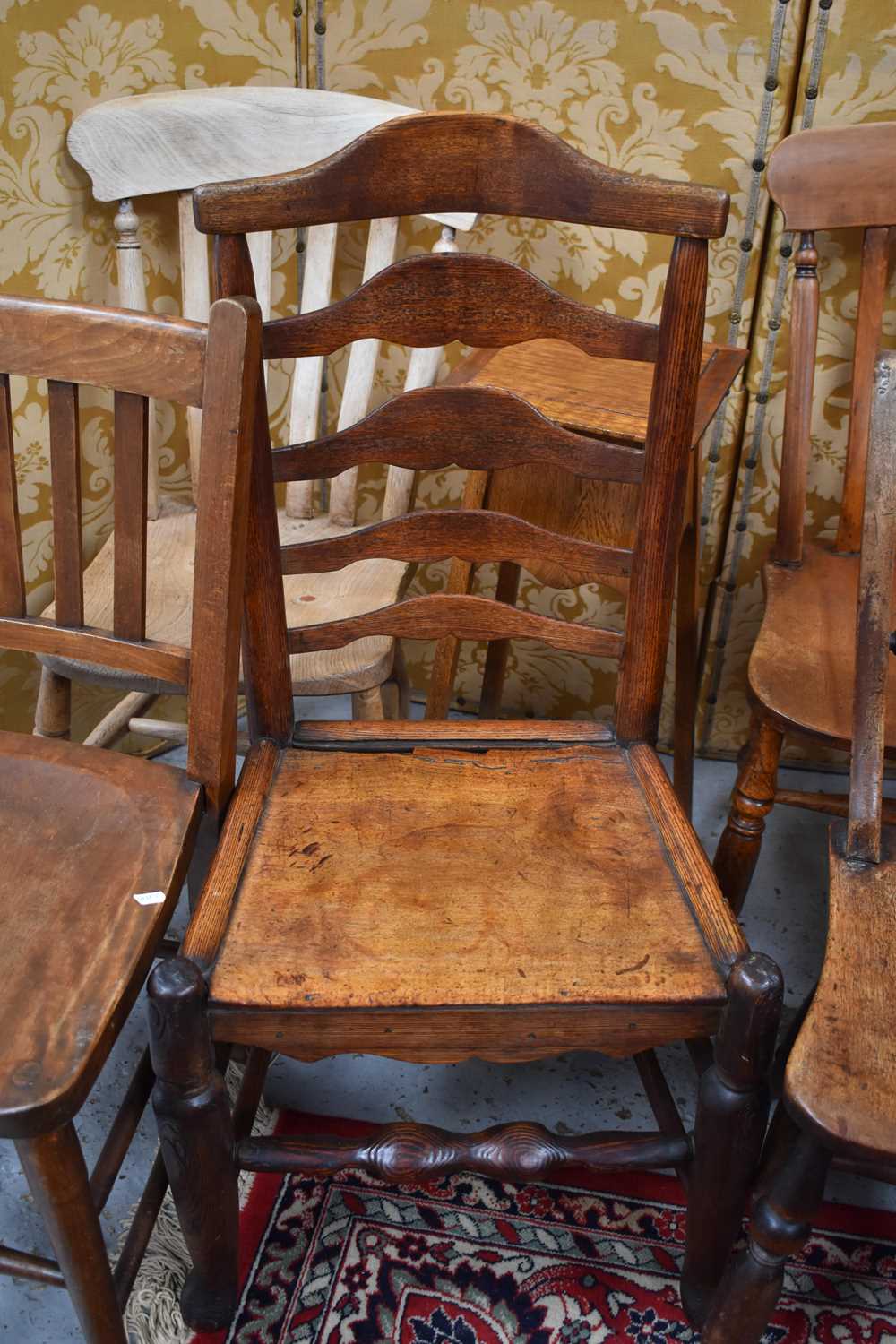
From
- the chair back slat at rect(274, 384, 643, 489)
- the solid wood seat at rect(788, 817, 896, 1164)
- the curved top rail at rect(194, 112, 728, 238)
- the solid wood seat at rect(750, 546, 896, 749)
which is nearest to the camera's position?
the solid wood seat at rect(788, 817, 896, 1164)

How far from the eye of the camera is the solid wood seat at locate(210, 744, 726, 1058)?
822 mm

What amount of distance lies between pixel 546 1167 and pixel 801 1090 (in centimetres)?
24

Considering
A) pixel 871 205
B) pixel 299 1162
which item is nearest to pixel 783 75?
pixel 871 205

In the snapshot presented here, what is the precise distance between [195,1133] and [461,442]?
2.00ft

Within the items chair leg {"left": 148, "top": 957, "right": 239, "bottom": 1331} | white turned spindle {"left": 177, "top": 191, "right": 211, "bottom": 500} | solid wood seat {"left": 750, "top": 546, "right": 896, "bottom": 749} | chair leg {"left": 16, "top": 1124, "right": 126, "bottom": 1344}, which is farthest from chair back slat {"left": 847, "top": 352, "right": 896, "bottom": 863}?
white turned spindle {"left": 177, "top": 191, "right": 211, "bottom": 500}

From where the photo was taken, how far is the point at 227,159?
4.61 feet

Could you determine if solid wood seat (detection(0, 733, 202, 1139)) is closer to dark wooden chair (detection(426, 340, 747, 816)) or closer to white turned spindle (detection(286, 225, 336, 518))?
dark wooden chair (detection(426, 340, 747, 816))

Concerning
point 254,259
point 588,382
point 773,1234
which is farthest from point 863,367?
point 773,1234

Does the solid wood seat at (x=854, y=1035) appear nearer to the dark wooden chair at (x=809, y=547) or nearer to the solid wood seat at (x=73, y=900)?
the dark wooden chair at (x=809, y=547)

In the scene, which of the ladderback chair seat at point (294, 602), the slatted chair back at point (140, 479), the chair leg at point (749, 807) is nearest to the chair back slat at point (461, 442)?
the slatted chair back at point (140, 479)

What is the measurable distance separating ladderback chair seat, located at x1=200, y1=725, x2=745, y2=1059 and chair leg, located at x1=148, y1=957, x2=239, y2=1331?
3cm

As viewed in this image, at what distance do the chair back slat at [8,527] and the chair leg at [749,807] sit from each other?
29.0 inches

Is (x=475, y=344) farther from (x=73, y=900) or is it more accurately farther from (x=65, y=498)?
(x=73, y=900)

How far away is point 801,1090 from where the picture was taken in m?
0.76
